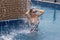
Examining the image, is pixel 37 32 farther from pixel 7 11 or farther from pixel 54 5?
pixel 54 5

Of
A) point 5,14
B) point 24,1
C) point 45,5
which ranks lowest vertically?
point 45,5

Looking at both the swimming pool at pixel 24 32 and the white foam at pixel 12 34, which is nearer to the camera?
the white foam at pixel 12 34

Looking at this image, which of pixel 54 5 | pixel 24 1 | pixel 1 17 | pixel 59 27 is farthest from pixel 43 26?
pixel 54 5

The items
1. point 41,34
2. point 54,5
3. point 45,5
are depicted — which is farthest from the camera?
point 45,5

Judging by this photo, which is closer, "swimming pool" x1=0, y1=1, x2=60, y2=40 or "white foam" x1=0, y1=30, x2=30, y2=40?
"white foam" x1=0, y1=30, x2=30, y2=40

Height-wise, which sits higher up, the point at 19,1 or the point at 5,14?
the point at 19,1

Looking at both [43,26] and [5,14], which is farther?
[43,26]

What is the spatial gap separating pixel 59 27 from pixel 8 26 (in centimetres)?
209

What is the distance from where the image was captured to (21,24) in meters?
6.38

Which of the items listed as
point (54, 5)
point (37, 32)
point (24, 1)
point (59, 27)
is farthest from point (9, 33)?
point (54, 5)

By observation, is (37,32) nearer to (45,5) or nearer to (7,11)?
(7,11)

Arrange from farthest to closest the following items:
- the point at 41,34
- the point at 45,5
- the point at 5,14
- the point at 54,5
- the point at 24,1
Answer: the point at 45,5, the point at 54,5, the point at 24,1, the point at 5,14, the point at 41,34

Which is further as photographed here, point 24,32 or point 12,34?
point 24,32

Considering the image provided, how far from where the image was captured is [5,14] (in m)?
5.73
